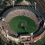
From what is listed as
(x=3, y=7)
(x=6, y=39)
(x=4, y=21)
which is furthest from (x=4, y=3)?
(x=6, y=39)

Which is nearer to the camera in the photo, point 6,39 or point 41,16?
point 6,39

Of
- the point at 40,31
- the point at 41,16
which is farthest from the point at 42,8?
the point at 40,31

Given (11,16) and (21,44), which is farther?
(11,16)

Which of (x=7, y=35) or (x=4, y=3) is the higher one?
(x=4, y=3)

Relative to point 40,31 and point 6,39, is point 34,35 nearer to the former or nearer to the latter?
point 40,31

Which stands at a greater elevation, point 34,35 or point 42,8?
point 42,8

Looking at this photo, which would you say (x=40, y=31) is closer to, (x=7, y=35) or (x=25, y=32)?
(x=25, y=32)
